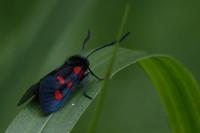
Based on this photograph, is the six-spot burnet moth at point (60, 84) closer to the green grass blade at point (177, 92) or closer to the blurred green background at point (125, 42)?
the green grass blade at point (177, 92)

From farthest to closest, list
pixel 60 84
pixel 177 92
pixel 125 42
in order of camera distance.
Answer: pixel 125 42 → pixel 60 84 → pixel 177 92

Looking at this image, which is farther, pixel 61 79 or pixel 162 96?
pixel 61 79

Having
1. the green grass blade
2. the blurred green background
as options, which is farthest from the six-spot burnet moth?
the blurred green background

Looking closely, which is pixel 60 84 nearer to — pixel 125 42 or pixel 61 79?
pixel 61 79

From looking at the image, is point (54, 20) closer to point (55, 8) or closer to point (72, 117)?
point (55, 8)

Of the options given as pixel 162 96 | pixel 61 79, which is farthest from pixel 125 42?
pixel 162 96
